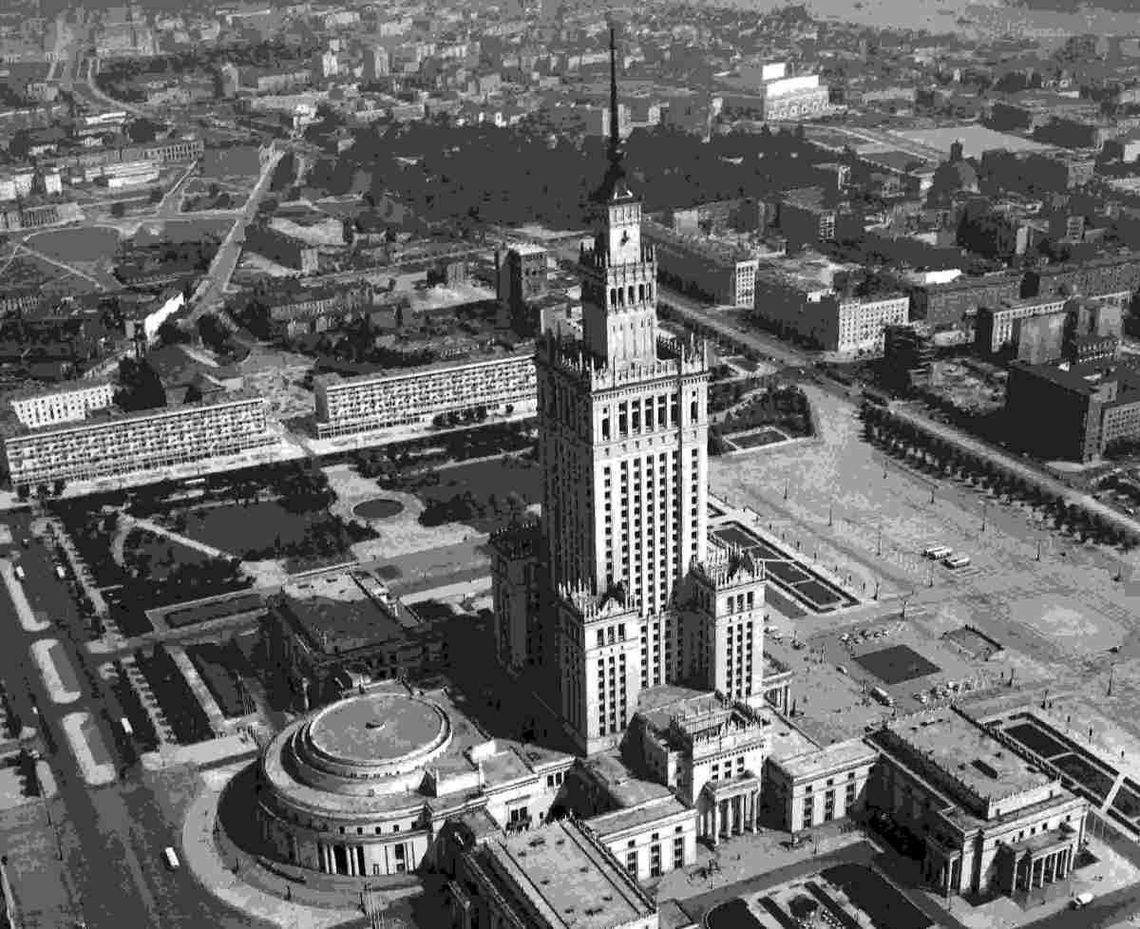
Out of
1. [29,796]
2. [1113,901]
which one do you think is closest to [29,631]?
[29,796]

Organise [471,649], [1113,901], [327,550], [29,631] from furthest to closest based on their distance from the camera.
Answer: [327,550] < [29,631] < [471,649] < [1113,901]

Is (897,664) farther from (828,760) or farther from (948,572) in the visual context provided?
(828,760)

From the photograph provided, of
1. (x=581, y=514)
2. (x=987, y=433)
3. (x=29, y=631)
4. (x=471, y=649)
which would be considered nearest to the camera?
(x=581, y=514)

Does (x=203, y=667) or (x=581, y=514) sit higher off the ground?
(x=581, y=514)

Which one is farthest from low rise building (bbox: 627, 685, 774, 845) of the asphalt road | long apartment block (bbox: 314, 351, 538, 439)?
long apartment block (bbox: 314, 351, 538, 439)

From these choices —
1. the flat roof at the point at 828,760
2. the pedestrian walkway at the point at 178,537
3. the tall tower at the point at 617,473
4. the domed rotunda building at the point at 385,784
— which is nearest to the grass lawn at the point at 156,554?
the pedestrian walkway at the point at 178,537

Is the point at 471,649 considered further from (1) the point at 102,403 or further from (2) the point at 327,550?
(1) the point at 102,403

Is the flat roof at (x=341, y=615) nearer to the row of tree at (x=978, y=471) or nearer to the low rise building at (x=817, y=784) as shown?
the low rise building at (x=817, y=784)
